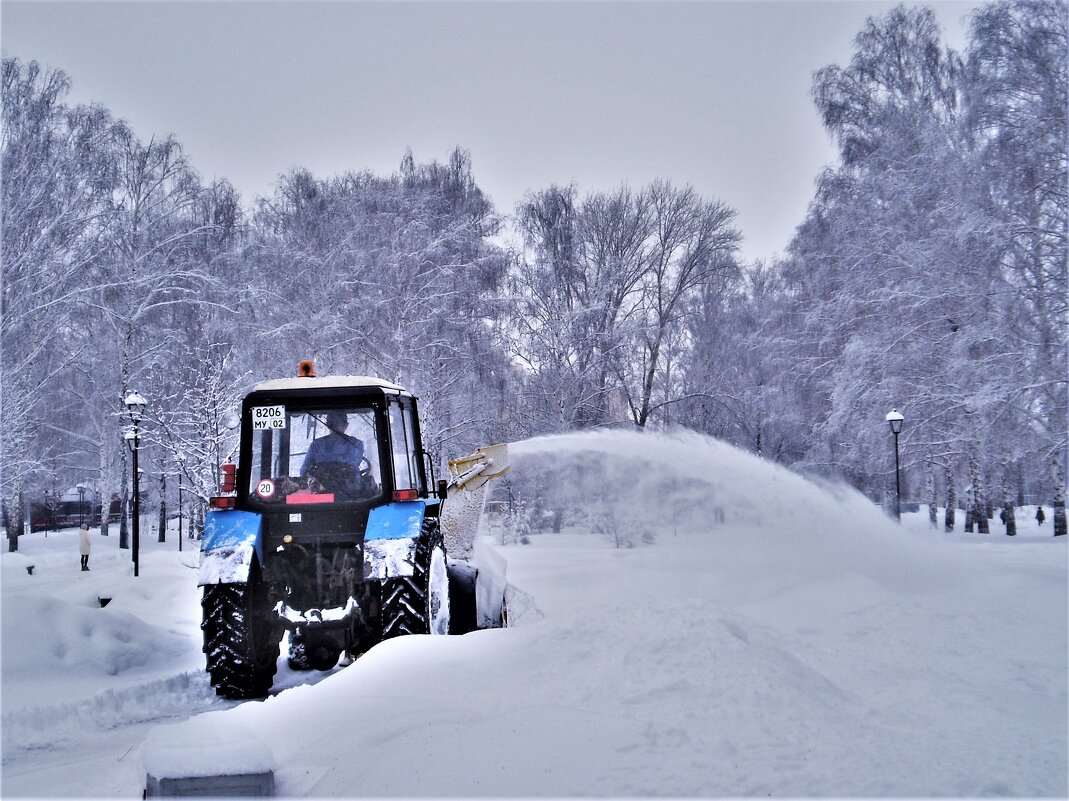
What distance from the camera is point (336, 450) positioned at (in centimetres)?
754

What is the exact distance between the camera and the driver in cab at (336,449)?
749 centimetres

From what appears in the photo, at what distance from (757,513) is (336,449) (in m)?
9.60

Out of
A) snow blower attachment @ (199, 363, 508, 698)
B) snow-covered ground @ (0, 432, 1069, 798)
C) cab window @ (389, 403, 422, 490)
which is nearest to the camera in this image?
snow-covered ground @ (0, 432, 1069, 798)

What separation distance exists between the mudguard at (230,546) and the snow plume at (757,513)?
12.5 feet

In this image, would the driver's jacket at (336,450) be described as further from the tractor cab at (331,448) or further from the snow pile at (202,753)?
the snow pile at (202,753)

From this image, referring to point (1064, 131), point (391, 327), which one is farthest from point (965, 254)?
point (391, 327)

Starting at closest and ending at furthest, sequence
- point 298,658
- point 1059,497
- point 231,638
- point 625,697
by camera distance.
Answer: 1. point 625,697
2. point 231,638
3. point 298,658
4. point 1059,497

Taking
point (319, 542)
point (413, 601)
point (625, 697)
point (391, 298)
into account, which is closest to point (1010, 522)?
point (391, 298)

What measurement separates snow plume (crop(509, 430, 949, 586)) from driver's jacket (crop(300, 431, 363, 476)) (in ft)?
10.2

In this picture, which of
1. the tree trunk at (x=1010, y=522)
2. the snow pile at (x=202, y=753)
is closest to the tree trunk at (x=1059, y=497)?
the tree trunk at (x=1010, y=522)

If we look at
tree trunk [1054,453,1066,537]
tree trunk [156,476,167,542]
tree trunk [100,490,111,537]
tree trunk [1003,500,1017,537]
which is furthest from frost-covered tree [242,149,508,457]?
tree trunk [1003,500,1017,537]

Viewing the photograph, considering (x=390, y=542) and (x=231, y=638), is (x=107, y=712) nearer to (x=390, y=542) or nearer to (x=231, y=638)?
(x=231, y=638)

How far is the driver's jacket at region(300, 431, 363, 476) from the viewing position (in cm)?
751

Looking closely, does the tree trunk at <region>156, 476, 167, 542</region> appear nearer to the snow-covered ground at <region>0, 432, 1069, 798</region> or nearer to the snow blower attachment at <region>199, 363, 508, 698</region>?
the snow-covered ground at <region>0, 432, 1069, 798</region>
